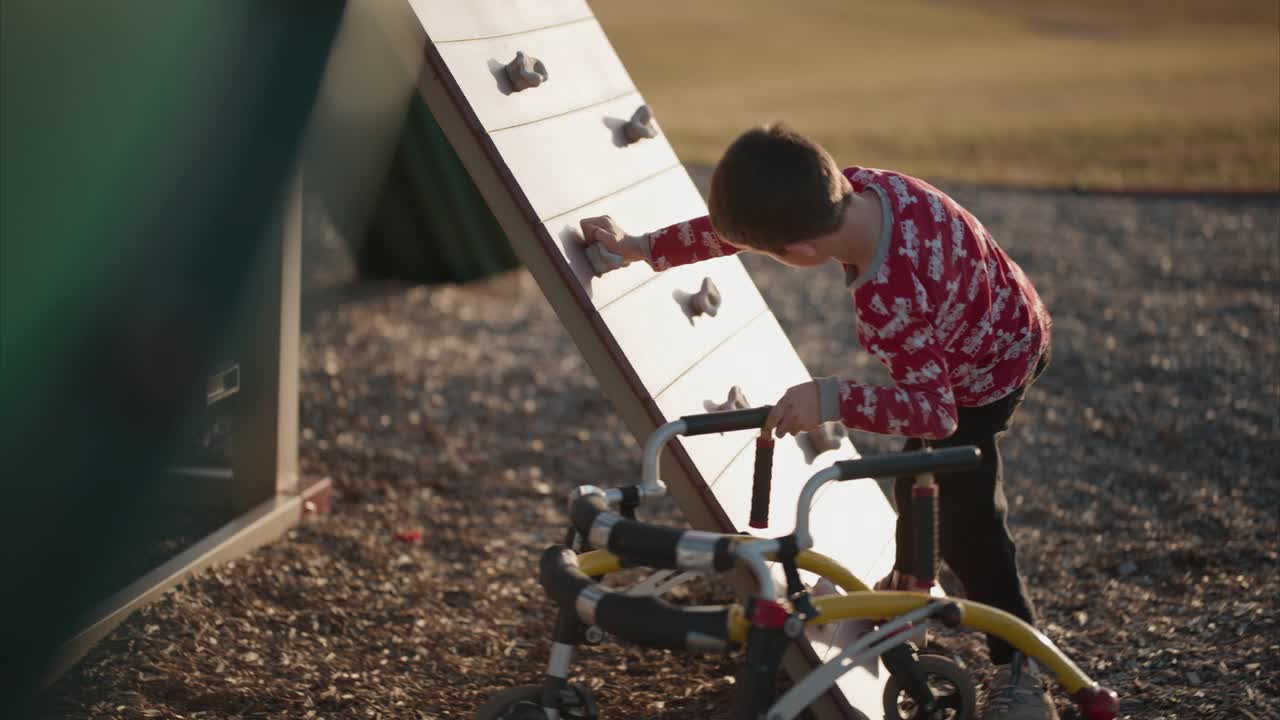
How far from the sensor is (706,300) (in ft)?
9.98

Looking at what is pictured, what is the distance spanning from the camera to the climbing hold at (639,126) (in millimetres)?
3264

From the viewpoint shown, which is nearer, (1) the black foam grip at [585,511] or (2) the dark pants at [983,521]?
(1) the black foam grip at [585,511]

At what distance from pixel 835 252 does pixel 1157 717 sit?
1430 mm

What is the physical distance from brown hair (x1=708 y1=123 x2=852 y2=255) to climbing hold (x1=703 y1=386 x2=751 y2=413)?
0.71 meters

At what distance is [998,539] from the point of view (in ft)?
8.73

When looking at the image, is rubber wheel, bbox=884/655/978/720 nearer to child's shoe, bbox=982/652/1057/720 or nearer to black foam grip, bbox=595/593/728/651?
child's shoe, bbox=982/652/1057/720

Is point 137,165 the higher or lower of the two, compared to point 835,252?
higher

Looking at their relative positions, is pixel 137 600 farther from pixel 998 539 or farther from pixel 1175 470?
pixel 1175 470

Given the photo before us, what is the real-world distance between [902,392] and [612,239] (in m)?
0.79

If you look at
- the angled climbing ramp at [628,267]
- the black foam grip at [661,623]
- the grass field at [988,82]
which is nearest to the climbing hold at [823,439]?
the angled climbing ramp at [628,267]

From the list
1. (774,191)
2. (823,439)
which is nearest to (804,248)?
(774,191)

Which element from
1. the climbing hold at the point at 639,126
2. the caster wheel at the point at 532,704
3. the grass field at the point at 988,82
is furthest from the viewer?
the grass field at the point at 988,82

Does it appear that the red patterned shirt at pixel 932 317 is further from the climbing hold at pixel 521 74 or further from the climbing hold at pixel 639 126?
the climbing hold at pixel 639 126

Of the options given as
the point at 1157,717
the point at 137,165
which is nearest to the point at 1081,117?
the point at 1157,717
